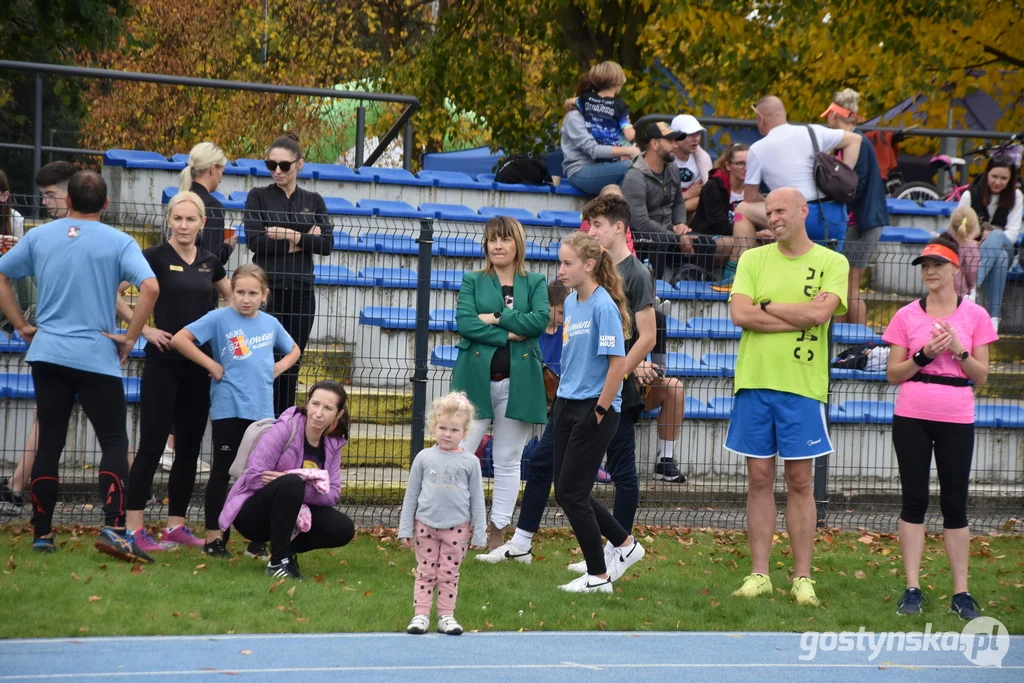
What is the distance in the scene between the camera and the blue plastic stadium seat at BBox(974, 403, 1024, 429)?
10227 mm

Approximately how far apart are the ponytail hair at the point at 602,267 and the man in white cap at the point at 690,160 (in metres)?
5.06

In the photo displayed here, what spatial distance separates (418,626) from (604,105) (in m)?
7.31

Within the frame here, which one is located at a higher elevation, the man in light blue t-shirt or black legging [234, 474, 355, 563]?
the man in light blue t-shirt

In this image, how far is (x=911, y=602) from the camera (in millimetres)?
6809

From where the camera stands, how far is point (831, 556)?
828 centimetres

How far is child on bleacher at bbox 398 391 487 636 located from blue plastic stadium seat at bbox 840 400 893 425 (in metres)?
4.70

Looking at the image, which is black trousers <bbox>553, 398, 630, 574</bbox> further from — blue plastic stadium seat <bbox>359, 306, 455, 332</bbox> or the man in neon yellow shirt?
blue plastic stadium seat <bbox>359, 306, 455, 332</bbox>

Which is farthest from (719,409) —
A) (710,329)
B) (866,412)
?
(866,412)

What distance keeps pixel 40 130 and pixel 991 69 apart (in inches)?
500

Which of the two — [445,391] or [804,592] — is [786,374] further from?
[445,391]

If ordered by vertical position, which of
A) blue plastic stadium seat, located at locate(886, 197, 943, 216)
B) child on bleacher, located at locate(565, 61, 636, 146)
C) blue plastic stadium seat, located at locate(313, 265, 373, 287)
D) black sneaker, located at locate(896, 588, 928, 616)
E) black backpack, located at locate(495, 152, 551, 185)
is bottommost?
black sneaker, located at locate(896, 588, 928, 616)

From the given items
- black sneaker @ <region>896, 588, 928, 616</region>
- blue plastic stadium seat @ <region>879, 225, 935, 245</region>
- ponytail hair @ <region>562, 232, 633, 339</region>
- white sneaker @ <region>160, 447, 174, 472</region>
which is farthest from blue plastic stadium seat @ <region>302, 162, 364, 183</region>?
black sneaker @ <region>896, 588, 928, 616</region>

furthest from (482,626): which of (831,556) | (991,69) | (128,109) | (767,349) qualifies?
(128,109)

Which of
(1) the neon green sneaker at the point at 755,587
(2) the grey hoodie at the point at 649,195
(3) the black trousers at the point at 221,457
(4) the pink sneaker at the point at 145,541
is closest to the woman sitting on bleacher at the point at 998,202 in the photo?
A: (2) the grey hoodie at the point at 649,195
